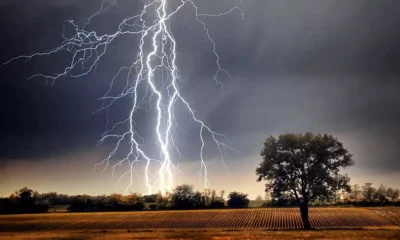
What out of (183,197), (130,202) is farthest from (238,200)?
(130,202)

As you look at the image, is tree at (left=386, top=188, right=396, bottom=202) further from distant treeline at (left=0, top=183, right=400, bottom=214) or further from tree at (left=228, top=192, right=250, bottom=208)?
tree at (left=228, top=192, right=250, bottom=208)

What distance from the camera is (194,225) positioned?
46156mm

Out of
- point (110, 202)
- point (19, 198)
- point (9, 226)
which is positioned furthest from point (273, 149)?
point (19, 198)

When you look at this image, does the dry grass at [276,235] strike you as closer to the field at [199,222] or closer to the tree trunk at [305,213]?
the tree trunk at [305,213]

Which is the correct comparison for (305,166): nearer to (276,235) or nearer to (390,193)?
(276,235)

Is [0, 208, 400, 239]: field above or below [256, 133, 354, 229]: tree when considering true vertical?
below

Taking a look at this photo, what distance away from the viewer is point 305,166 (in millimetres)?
36969

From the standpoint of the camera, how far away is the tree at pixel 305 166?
3625cm

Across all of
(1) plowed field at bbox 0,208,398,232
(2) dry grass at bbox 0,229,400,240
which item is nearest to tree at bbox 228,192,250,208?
(1) plowed field at bbox 0,208,398,232

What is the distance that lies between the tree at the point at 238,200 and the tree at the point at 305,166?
31.9 m

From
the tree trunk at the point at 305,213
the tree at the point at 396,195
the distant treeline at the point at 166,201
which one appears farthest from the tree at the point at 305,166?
the tree at the point at 396,195

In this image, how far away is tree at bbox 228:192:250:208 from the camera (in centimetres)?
6862

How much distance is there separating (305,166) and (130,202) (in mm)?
44603

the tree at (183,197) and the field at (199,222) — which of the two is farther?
the tree at (183,197)
